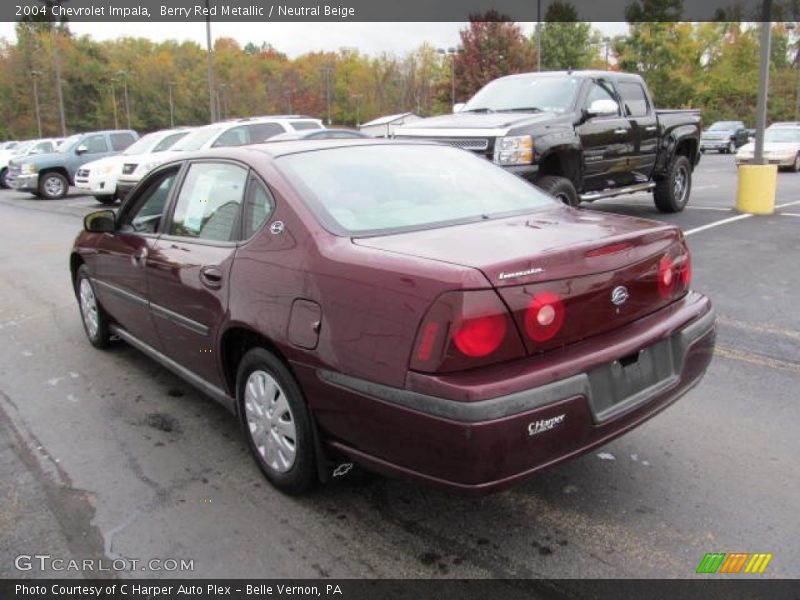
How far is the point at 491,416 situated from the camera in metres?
2.38

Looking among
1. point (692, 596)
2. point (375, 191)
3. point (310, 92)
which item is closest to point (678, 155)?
point (375, 191)

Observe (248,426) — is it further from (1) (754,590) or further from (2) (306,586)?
(1) (754,590)

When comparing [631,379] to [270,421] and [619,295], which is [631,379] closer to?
[619,295]

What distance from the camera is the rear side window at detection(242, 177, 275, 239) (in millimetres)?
3252

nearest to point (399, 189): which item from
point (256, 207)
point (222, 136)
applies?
point (256, 207)

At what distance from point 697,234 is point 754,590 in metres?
7.31

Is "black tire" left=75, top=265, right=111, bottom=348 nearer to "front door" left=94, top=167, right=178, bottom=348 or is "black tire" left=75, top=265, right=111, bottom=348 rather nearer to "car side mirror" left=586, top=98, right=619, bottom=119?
"front door" left=94, top=167, right=178, bottom=348

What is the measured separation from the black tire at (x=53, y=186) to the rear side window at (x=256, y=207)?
2037cm

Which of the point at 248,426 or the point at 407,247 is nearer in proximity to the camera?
the point at 407,247

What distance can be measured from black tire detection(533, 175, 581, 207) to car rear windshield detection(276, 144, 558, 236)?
3.68 meters

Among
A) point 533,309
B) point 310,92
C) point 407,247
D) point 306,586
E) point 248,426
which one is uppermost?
point 310,92

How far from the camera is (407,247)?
2787mm

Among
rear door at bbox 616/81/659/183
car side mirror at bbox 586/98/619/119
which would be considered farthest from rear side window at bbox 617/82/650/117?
car side mirror at bbox 586/98/619/119

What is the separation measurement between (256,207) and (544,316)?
1.50 m
